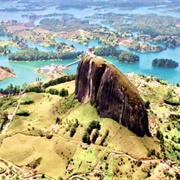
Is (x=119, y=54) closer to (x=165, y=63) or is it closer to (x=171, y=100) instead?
(x=165, y=63)

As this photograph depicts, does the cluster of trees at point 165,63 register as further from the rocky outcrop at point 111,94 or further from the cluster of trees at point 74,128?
the cluster of trees at point 74,128

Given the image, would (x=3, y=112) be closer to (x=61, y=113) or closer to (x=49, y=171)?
(x=61, y=113)

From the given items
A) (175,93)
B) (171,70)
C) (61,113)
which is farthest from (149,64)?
(61,113)

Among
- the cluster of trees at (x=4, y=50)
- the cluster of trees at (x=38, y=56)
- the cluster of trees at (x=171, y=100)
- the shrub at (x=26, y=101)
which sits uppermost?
the cluster of trees at (x=171, y=100)

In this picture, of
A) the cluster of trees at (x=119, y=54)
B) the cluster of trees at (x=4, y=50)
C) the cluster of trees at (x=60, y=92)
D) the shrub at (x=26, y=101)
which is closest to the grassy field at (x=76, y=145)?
the cluster of trees at (x=60, y=92)

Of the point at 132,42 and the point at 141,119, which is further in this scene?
the point at 132,42

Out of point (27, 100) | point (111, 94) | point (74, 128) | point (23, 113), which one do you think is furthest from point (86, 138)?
point (27, 100)

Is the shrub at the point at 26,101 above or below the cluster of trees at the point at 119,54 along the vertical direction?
above

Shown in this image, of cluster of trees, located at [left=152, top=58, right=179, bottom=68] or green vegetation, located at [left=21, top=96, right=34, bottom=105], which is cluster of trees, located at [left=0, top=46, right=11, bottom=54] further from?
green vegetation, located at [left=21, top=96, right=34, bottom=105]

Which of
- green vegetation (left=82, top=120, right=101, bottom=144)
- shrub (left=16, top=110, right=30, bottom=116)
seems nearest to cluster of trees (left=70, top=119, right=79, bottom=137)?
green vegetation (left=82, top=120, right=101, bottom=144)
